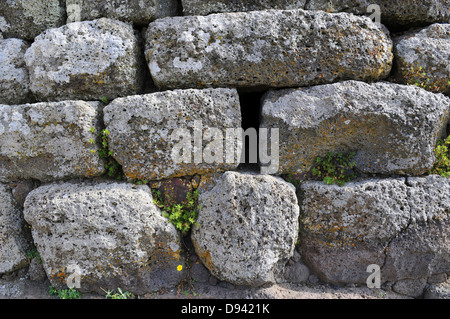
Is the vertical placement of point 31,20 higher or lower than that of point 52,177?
higher

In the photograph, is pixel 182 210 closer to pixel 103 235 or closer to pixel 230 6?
pixel 103 235

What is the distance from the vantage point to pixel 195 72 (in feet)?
7.02

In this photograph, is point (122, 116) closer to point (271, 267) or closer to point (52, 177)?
point (52, 177)

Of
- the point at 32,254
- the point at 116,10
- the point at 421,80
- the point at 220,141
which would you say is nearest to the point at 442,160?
the point at 421,80

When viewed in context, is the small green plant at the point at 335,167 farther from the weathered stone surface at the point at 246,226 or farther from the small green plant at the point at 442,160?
the small green plant at the point at 442,160

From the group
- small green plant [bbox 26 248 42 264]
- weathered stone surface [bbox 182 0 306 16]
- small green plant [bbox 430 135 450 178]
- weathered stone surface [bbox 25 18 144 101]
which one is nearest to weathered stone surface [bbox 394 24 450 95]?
small green plant [bbox 430 135 450 178]

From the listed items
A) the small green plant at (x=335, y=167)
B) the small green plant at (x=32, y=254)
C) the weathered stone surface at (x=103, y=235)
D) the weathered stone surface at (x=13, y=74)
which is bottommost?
the small green plant at (x=32, y=254)

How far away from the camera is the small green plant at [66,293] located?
7.02 feet

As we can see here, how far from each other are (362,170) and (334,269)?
0.80 m

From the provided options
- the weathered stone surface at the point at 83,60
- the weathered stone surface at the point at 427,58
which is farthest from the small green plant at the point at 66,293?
the weathered stone surface at the point at 427,58

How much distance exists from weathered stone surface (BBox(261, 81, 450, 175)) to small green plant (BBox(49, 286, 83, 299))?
1794 millimetres

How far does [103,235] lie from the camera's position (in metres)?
2.08

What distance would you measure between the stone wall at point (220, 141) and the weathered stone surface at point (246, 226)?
10mm
